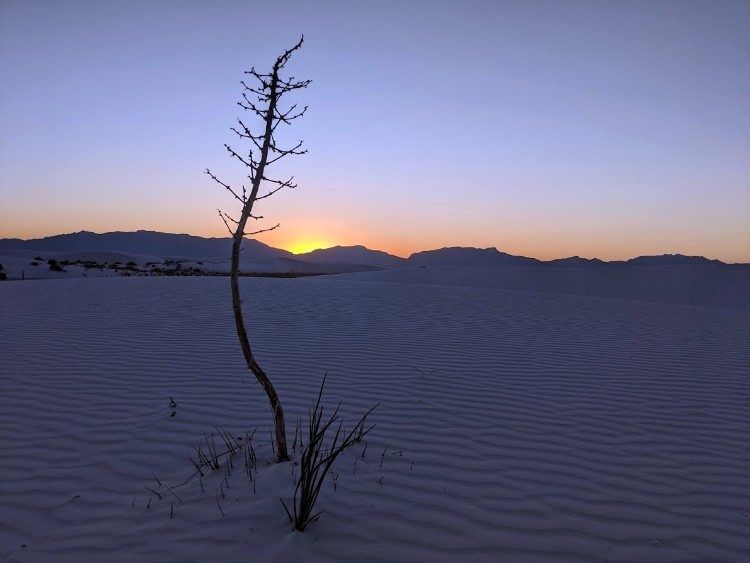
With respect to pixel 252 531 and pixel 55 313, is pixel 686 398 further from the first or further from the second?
pixel 55 313

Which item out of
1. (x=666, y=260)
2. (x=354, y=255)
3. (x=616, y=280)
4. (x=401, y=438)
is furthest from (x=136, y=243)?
(x=401, y=438)

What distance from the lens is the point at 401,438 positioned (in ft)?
14.1

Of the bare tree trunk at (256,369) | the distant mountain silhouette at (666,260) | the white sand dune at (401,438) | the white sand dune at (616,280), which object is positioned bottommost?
the white sand dune at (401,438)

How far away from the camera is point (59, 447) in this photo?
4133 mm

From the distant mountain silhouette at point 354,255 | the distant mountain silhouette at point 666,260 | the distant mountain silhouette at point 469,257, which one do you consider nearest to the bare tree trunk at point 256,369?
the distant mountain silhouette at point 666,260

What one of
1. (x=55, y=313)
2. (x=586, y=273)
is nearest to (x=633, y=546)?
(x=55, y=313)

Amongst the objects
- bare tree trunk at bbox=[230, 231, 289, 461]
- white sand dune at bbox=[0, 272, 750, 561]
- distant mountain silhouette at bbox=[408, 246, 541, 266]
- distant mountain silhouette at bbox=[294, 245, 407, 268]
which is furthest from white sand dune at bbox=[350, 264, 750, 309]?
Answer: distant mountain silhouette at bbox=[294, 245, 407, 268]

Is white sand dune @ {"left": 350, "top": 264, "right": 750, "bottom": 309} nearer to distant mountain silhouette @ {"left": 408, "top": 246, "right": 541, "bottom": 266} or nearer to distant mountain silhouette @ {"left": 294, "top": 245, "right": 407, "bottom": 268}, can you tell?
distant mountain silhouette @ {"left": 408, "top": 246, "right": 541, "bottom": 266}

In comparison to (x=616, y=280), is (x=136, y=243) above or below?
above

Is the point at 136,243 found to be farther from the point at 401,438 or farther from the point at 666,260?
the point at 401,438

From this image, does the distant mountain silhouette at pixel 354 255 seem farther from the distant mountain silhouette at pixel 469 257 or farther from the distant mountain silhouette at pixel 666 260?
the distant mountain silhouette at pixel 666 260

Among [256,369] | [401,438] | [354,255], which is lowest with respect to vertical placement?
[401,438]

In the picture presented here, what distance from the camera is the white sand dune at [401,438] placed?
2.87 metres

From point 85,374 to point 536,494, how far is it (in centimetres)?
548
